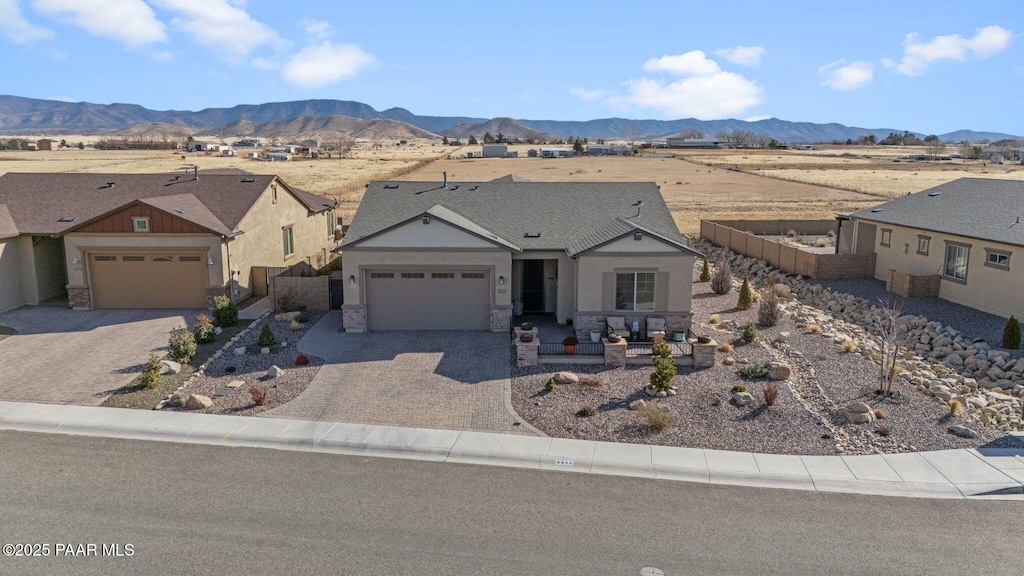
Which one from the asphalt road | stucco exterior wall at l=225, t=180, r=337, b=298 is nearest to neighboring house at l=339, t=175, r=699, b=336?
stucco exterior wall at l=225, t=180, r=337, b=298

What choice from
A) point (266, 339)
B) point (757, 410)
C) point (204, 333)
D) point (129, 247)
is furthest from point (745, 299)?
point (129, 247)

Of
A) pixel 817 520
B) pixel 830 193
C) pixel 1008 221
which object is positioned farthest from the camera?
pixel 830 193

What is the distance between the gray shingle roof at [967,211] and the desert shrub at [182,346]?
88.9ft

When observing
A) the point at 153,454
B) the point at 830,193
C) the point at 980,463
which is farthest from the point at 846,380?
the point at 830,193

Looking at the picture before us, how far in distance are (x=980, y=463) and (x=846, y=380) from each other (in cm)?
532

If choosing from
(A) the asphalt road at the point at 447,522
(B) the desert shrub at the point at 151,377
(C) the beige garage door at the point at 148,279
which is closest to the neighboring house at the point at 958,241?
(A) the asphalt road at the point at 447,522

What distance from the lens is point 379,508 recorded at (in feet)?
37.2

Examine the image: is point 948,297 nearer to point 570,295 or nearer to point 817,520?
point 570,295

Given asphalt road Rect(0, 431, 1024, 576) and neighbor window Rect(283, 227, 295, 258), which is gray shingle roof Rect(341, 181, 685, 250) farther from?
asphalt road Rect(0, 431, 1024, 576)

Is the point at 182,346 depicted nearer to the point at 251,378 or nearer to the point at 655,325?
the point at 251,378

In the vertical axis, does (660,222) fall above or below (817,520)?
above

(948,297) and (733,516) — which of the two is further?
(948,297)

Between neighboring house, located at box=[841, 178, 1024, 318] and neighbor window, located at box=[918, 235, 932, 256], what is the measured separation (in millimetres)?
42

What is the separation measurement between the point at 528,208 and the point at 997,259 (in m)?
17.0
